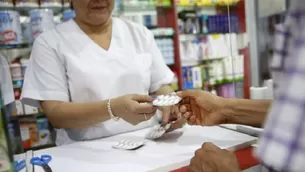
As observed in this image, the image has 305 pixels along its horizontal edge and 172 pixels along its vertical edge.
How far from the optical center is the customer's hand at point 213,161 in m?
0.68

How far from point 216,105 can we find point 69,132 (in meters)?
0.67

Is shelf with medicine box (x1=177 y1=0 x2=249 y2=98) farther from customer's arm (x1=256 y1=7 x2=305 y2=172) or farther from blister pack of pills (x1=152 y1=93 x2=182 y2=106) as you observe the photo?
customer's arm (x1=256 y1=7 x2=305 y2=172)

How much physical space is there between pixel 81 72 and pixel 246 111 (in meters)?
0.68

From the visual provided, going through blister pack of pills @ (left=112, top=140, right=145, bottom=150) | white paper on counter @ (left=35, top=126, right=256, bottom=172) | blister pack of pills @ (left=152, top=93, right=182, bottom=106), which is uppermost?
blister pack of pills @ (left=152, top=93, right=182, bottom=106)

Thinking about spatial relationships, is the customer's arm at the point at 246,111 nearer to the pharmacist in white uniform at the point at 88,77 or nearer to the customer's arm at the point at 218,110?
the customer's arm at the point at 218,110

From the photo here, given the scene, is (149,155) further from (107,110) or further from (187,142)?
(107,110)

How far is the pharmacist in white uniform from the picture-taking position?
1170mm

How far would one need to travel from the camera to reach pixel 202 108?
1169 millimetres

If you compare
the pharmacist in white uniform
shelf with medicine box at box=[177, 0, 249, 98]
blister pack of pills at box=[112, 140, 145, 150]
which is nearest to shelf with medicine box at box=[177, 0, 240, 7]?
shelf with medicine box at box=[177, 0, 249, 98]

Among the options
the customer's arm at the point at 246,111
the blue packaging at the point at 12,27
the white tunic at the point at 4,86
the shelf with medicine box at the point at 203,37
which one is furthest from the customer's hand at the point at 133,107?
the shelf with medicine box at the point at 203,37

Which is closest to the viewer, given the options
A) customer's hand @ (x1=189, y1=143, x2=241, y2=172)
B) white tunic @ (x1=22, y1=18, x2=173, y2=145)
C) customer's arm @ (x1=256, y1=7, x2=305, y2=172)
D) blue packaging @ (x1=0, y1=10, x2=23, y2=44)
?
customer's arm @ (x1=256, y1=7, x2=305, y2=172)

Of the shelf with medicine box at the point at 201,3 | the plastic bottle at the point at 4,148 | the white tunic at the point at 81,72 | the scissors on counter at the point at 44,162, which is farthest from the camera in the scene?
the shelf with medicine box at the point at 201,3

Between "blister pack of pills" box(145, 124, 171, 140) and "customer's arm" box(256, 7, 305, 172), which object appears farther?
"blister pack of pills" box(145, 124, 171, 140)

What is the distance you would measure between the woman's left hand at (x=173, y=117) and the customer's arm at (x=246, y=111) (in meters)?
0.19
